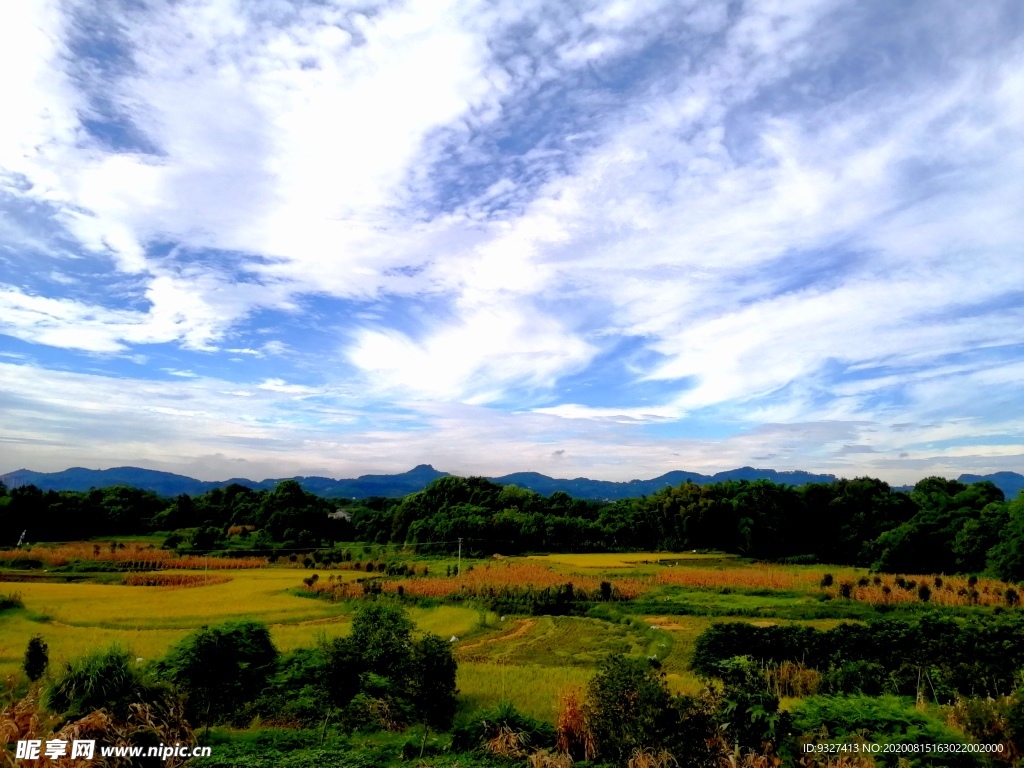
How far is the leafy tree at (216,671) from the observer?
1037cm

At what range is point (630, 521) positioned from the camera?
2151 inches

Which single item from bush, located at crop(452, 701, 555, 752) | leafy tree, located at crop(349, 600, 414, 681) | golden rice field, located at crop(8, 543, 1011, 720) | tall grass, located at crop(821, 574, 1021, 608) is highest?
leafy tree, located at crop(349, 600, 414, 681)

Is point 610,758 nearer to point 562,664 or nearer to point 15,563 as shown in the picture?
point 562,664

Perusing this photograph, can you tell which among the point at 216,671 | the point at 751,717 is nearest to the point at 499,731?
the point at 751,717

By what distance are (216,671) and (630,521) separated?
47.4 meters

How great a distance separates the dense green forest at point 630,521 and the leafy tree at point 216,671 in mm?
37993

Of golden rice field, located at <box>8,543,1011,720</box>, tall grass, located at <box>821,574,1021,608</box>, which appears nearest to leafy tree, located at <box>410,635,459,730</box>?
golden rice field, located at <box>8,543,1011,720</box>

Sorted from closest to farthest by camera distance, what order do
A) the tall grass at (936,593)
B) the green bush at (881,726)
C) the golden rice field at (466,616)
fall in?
the green bush at (881,726), the golden rice field at (466,616), the tall grass at (936,593)

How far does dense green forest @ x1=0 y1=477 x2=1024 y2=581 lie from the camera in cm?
4775

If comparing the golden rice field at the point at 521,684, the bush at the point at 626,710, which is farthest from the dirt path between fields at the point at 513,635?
the bush at the point at 626,710

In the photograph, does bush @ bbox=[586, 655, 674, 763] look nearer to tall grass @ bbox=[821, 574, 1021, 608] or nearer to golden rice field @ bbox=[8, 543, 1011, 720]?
golden rice field @ bbox=[8, 543, 1011, 720]

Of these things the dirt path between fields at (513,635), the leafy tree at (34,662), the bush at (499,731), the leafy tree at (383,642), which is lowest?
the dirt path between fields at (513,635)

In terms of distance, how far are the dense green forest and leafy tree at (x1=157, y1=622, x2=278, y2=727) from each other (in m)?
38.0

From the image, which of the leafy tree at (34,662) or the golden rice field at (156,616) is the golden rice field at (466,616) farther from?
the leafy tree at (34,662)
